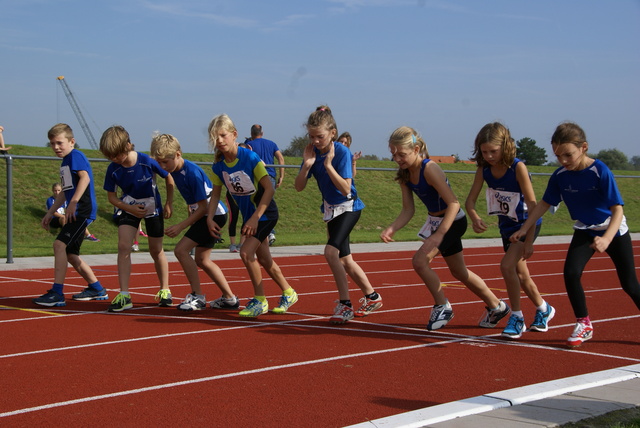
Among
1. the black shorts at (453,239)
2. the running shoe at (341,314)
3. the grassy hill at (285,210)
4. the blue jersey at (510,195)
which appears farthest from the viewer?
the grassy hill at (285,210)

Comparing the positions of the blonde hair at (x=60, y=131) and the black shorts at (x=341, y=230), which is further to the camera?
the blonde hair at (x=60, y=131)

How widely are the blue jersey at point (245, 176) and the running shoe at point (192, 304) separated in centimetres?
107

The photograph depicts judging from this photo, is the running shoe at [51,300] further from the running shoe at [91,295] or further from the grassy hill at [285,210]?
the grassy hill at [285,210]

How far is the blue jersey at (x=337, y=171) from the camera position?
6.91 m

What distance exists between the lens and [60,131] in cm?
811

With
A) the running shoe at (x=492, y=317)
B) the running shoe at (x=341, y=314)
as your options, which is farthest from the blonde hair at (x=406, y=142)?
the running shoe at (x=492, y=317)

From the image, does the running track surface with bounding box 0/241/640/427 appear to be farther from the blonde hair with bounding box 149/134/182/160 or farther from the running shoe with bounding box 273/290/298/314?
the blonde hair with bounding box 149/134/182/160

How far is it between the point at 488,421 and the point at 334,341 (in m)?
2.41

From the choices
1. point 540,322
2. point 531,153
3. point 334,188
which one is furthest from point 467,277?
point 531,153

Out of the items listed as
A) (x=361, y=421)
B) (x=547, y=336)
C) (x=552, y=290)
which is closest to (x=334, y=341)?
(x=547, y=336)

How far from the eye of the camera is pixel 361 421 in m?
3.89

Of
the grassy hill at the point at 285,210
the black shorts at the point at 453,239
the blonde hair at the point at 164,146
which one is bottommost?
the grassy hill at the point at 285,210

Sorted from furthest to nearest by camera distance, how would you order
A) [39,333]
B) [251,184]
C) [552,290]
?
[552,290] < [251,184] < [39,333]

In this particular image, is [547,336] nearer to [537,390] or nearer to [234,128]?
[537,390]
